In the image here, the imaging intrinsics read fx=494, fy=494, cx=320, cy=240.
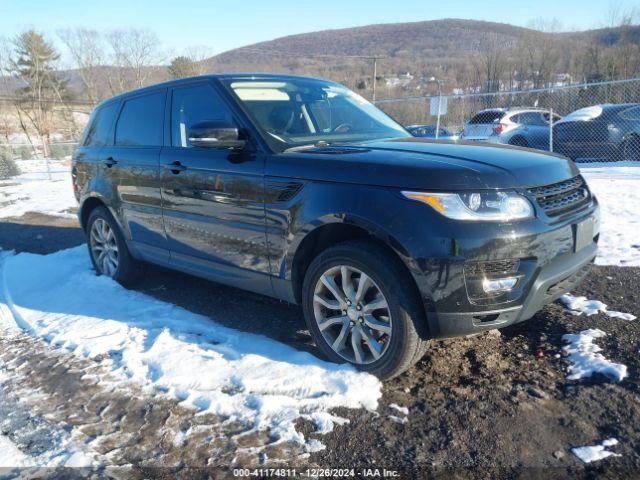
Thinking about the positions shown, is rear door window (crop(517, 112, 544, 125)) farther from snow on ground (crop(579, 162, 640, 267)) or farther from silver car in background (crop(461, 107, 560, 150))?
snow on ground (crop(579, 162, 640, 267))

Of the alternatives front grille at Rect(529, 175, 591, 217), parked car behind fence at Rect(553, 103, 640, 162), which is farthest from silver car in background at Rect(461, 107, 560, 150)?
front grille at Rect(529, 175, 591, 217)

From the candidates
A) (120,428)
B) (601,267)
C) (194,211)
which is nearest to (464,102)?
(601,267)

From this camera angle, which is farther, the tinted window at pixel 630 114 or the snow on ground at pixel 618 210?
the tinted window at pixel 630 114

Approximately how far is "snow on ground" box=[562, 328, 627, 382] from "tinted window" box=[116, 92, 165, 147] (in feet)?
11.3

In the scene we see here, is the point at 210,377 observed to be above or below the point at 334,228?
below

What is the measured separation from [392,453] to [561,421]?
2.87ft

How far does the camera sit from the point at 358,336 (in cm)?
292

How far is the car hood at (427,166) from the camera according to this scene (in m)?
2.55

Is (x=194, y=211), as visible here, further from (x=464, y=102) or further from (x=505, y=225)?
(x=464, y=102)

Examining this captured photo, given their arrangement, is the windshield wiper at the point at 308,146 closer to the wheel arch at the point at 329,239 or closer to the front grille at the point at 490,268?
the wheel arch at the point at 329,239

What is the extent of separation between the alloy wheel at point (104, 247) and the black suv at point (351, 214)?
764 mm

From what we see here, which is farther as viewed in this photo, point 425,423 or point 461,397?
point 461,397

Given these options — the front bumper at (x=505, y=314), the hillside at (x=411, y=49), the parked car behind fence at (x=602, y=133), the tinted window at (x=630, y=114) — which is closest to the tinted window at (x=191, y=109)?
the front bumper at (x=505, y=314)

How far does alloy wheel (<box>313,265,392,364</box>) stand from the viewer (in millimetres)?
2797
